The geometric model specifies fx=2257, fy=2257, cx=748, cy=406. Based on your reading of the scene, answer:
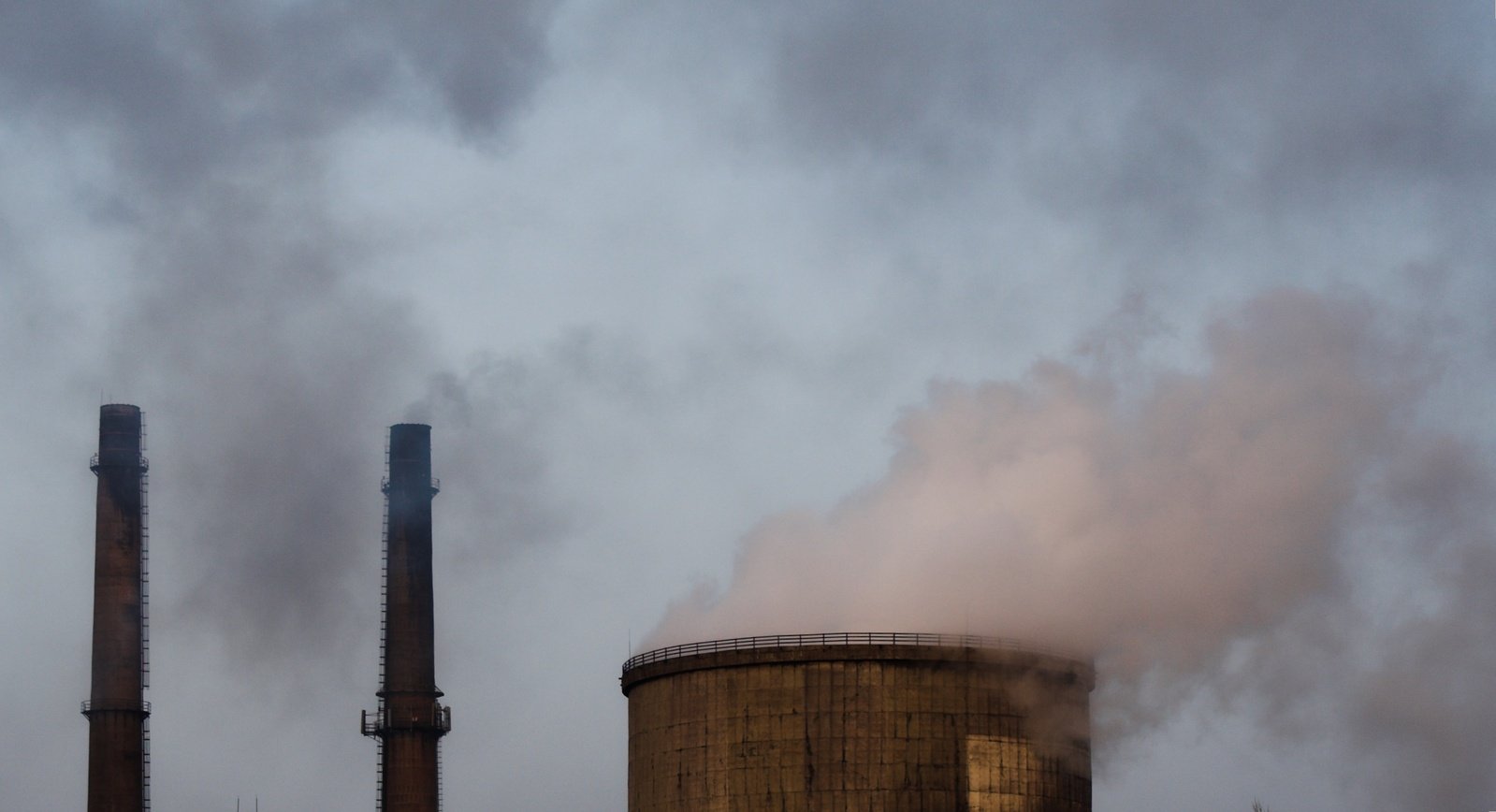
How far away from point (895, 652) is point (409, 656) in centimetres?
2813

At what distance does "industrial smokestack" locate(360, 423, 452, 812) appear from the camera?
78.0 metres

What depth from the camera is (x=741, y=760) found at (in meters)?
54.4

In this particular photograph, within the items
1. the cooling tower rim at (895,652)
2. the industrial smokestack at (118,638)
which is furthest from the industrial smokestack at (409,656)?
the cooling tower rim at (895,652)

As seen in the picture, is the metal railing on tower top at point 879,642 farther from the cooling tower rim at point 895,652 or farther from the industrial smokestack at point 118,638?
the industrial smokestack at point 118,638

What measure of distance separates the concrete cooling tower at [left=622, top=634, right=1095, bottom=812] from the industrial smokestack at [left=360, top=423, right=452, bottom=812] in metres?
24.0

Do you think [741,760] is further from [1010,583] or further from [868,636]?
[1010,583]

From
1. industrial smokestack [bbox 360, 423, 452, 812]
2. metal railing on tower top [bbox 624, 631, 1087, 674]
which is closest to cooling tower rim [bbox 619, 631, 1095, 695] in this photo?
metal railing on tower top [bbox 624, 631, 1087, 674]

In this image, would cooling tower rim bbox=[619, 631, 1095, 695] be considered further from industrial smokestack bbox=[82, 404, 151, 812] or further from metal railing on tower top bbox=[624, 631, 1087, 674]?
industrial smokestack bbox=[82, 404, 151, 812]

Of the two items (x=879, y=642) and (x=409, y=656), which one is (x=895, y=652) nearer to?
(x=879, y=642)

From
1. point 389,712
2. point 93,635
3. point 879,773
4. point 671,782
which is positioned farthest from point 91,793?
point 879,773

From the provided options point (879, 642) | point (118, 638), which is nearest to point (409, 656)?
point (118, 638)

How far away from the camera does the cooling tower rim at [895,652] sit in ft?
179

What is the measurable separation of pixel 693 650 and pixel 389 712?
24.6 metres

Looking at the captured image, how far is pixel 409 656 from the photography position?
7800 centimetres
